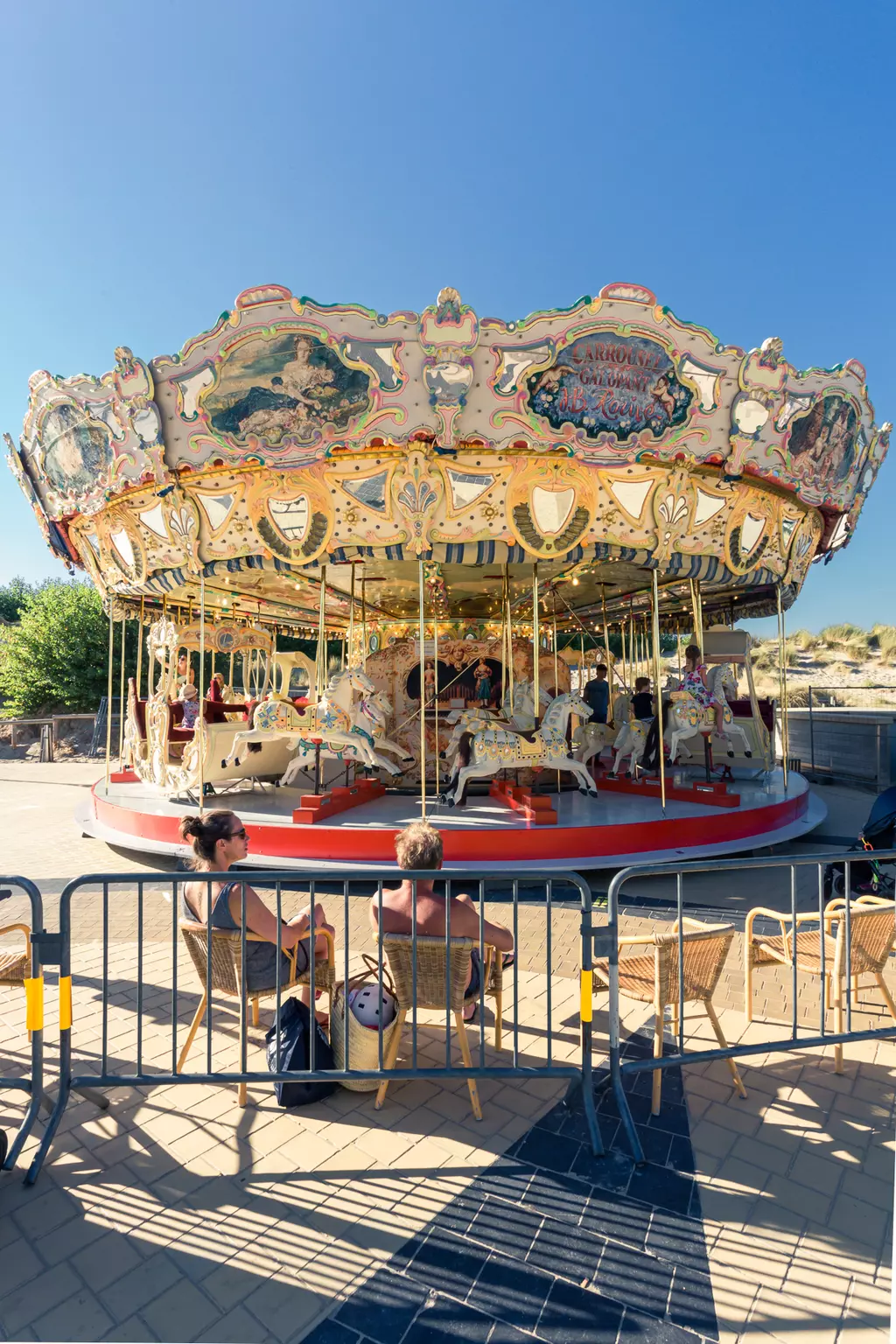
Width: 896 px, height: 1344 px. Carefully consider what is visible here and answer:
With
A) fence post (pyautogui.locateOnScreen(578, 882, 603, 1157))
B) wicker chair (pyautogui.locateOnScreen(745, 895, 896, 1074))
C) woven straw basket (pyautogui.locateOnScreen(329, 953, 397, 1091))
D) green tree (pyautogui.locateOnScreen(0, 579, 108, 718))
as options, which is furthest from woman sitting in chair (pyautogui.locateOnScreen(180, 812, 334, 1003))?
green tree (pyautogui.locateOnScreen(0, 579, 108, 718))

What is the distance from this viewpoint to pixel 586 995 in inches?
106

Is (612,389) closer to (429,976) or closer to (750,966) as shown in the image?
(750,966)

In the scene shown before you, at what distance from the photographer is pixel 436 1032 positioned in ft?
11.7

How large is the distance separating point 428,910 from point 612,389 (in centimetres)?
570

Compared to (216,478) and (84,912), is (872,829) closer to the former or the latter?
(84,912)

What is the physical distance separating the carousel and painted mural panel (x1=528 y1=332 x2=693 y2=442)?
20 mm

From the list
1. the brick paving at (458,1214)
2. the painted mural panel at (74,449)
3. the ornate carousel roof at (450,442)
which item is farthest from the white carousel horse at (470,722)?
the painted mural panel at (74,449)

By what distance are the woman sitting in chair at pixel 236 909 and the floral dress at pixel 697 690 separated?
7036 mm

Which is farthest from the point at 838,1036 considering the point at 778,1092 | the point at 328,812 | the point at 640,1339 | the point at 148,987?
the point at 328,812

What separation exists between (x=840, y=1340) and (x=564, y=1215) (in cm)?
81

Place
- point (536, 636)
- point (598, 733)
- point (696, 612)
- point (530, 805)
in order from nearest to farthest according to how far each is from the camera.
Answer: point (530, 805) → point (536, 636) → point (696, 612) → point (598, 733)

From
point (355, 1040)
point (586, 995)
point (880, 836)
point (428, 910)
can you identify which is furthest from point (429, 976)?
point (880, 836)

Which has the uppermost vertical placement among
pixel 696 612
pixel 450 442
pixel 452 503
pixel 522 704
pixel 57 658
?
pixel 450 442

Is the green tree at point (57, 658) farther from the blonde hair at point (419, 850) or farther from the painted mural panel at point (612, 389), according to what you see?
the blonde hair at point (419, 850)
